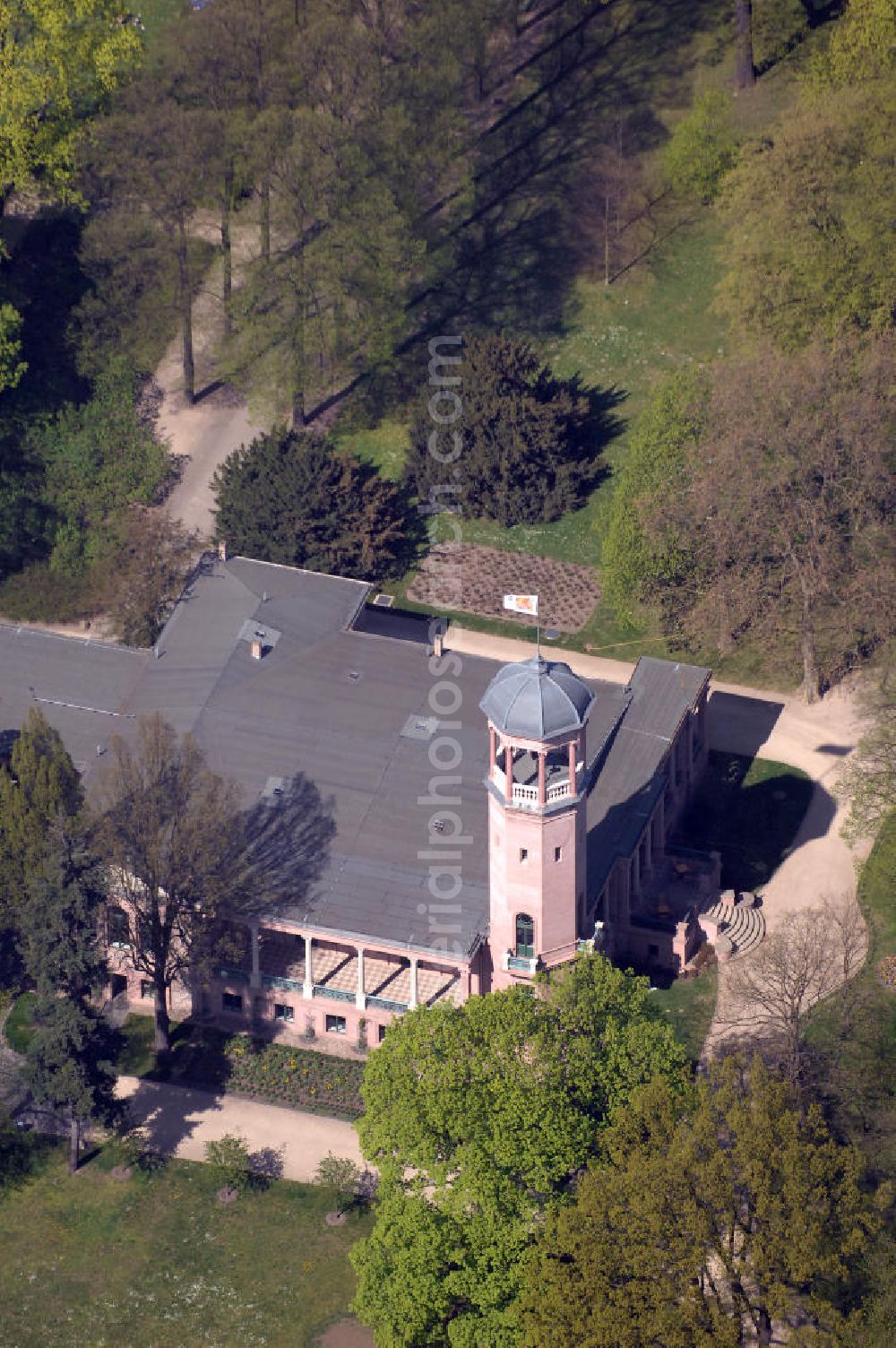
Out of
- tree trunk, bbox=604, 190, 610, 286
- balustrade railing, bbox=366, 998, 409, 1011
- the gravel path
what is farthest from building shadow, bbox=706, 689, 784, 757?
tree trunk, bbox=604, 190, 610, 286

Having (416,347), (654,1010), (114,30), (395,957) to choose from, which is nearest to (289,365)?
(416,347)

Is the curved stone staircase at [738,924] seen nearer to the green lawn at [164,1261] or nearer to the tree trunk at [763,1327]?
the green lawn at [164,1261]

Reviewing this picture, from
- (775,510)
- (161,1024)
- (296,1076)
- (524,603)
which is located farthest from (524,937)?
(775,510)

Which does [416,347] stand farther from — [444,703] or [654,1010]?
[654,1010]

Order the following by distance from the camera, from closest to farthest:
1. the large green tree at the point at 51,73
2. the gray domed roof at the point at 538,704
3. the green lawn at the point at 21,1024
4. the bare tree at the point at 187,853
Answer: the gray domed roof at the point at 538,704, the bare tree at the point at 187,853, the green lawn at the point at 21,1024, the large green tree at the point at 51,73

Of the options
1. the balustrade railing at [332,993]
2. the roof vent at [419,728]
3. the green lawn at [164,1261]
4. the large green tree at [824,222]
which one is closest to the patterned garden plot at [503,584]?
the large green tree at [824,222]

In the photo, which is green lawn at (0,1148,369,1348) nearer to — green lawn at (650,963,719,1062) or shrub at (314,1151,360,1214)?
shrub at (314,1151,360,1214)
